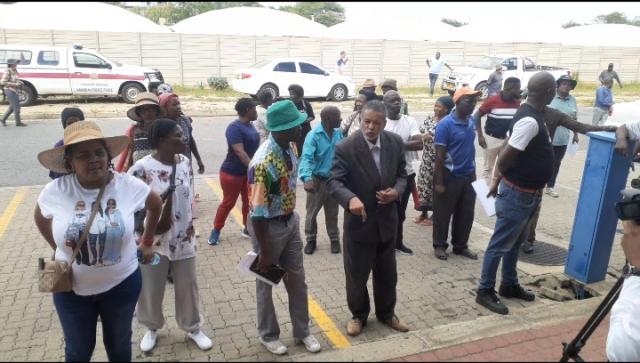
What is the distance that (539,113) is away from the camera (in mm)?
4051

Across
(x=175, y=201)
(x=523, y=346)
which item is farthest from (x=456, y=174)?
(x=175, y=201)

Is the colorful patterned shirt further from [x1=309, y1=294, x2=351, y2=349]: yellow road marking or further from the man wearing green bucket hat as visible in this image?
[x1=309, y1=294, x2=351, y2=349]: yellow road marking

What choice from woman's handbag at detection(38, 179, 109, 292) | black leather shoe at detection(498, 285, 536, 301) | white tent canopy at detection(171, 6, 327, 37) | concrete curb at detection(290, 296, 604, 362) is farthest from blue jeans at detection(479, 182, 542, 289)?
white tent canopy at detection(171, 6, 327, 37)

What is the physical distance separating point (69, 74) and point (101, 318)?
15322 millimetres

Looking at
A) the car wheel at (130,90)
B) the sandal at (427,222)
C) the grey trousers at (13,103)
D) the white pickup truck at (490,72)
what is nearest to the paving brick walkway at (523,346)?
the sandal at (427,222)

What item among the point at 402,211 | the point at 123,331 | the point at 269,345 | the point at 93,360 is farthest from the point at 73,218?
the point at 402,211

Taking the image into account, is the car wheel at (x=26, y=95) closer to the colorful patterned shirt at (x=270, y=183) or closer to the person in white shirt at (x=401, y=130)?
the person in white shirt at (x=401, y=130)

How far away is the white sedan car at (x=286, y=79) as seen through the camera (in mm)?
17781

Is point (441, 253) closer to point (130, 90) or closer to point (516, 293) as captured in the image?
point (516, 293)

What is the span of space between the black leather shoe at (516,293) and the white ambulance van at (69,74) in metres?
13.1

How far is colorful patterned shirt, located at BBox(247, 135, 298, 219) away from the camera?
3.27 metres

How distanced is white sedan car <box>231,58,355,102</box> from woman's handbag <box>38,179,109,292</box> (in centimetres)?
1506

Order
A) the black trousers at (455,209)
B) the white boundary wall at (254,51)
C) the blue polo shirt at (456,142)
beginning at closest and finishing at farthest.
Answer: the blue polo shirt at (456,142) → the black trousers at (455,209) → the white boundary wall at (254,51)

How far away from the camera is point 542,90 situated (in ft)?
13.3
